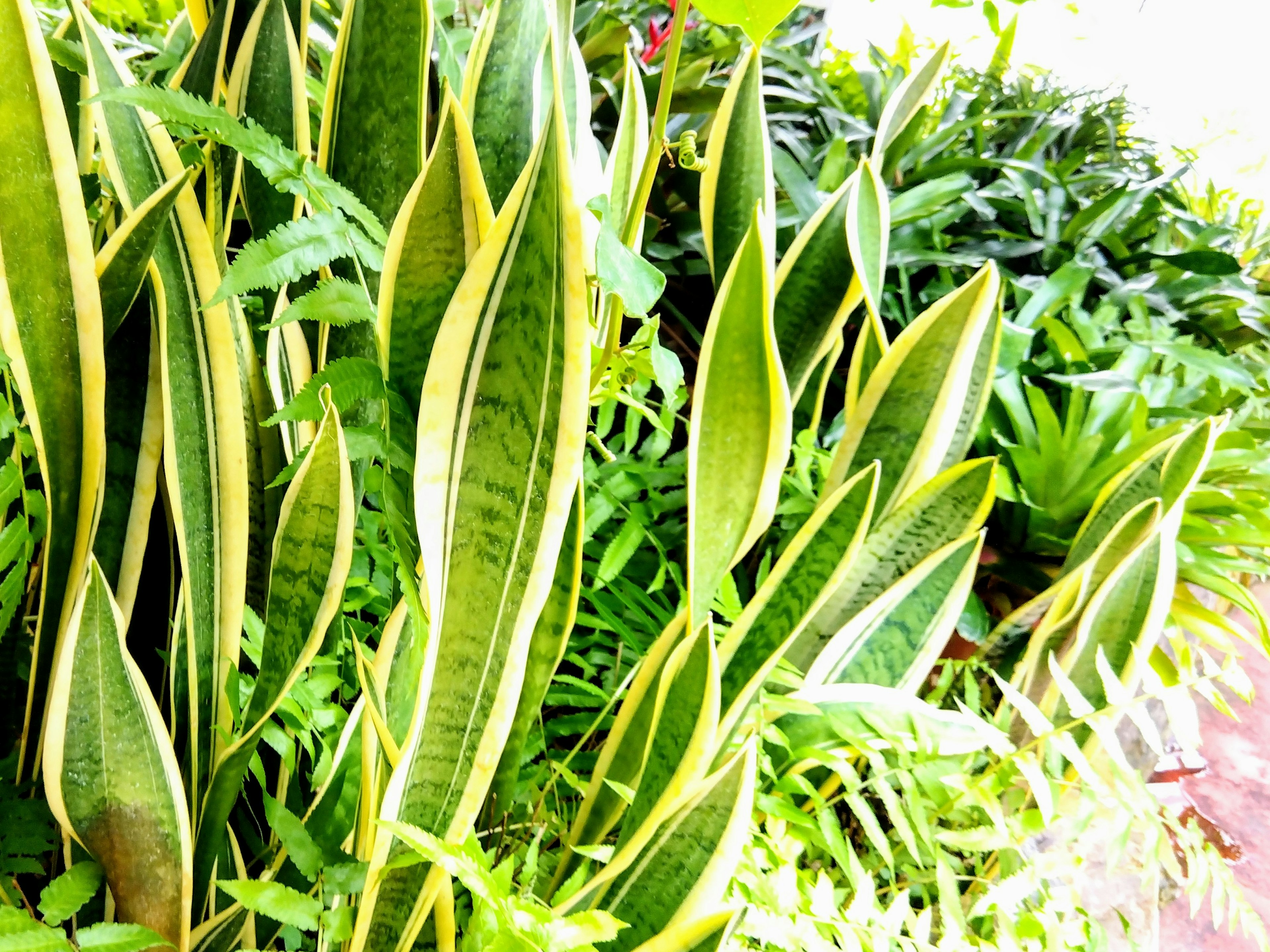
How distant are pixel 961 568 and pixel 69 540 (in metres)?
0.52

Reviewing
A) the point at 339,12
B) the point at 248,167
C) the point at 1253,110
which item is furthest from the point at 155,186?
the point at 1253,110

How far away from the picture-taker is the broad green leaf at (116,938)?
31 centimetres

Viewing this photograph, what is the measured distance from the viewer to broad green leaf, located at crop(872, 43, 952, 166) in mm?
745

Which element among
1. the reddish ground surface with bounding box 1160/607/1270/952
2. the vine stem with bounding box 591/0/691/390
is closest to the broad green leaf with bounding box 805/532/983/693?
the vine stem with bounding box 591/0/691/390

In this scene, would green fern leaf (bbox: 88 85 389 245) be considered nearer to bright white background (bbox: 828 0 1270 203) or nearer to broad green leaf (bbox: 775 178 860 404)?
broad green leaf (bbox: 775 178 860 404)

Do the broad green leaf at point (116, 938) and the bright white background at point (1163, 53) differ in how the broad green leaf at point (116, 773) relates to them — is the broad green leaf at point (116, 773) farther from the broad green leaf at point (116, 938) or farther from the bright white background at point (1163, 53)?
the bright white background at point (1163, 53)

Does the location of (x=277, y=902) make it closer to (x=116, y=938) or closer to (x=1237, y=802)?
(x=116, y=938)

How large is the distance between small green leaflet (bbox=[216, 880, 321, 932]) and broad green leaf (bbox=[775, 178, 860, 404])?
46 centimetres

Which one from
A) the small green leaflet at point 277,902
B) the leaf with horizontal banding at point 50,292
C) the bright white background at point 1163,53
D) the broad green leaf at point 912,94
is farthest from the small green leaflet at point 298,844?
the bright white background at point 1163,53

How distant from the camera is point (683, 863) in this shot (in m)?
0.36

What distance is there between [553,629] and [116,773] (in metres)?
0.20

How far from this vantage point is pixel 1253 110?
2.52 meters

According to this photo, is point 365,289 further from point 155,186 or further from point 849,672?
point 849,672

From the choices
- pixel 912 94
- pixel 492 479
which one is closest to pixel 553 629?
pixel 492 479
